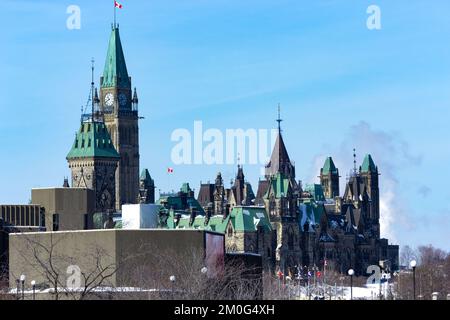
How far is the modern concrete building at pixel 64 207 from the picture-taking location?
4941 inches

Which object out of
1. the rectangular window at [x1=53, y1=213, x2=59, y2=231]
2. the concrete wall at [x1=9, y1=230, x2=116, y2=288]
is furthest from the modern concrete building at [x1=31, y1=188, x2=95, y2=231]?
the concrete wall at [x1=9, y1=230, x2=116, y2=288]

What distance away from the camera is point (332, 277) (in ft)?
641

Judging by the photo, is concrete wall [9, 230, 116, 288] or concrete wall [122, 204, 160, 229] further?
concrete wall [122, 204, 160, 229]

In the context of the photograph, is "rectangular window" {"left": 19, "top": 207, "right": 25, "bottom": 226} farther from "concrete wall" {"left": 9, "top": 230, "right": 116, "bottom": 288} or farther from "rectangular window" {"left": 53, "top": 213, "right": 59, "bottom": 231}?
"concrete wall" {"left": 9, "top": 230, "right": 116, "bottom": 288}

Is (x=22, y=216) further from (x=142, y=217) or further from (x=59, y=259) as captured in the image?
(x=59, y=259)

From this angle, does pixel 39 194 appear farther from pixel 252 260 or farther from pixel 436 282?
pixel 436 282

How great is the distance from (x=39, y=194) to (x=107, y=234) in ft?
94.2

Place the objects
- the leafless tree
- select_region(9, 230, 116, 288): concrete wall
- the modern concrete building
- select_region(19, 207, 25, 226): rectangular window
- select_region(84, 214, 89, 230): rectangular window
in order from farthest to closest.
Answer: select_region(84, 214, 89, 230): rectangular window < the modern concrete building < select_region(19, 207, 25, 226): rectangular window < select_region(9, 230, 116, 288): concrete wall < the leafless tree

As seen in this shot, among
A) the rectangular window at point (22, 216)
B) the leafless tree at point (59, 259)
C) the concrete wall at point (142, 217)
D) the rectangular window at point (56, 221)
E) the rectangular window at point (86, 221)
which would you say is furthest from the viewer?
the rectangular window at point (86, 221)

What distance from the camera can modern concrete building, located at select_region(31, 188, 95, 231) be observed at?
126 metres

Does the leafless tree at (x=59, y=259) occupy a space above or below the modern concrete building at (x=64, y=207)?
below

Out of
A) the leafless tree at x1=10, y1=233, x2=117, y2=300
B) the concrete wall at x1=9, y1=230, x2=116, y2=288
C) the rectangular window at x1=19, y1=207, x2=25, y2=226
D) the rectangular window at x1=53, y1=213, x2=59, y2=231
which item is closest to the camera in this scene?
the leafless tree at x1=10, y1=233, x2=117, y2=300

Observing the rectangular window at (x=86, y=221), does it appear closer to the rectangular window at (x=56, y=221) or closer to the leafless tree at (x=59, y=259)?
the rectangular window at (x=56, y=221)

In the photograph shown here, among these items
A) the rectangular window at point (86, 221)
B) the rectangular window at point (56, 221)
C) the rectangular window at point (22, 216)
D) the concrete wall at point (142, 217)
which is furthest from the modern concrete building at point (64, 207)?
the concrete wall at point (142, 217)
